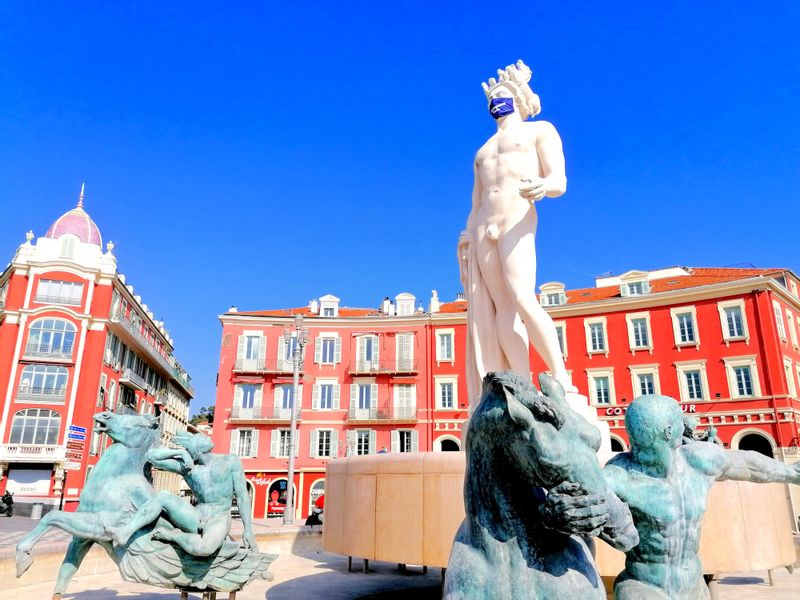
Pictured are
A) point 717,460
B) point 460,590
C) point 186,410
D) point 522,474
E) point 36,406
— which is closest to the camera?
point 522,474

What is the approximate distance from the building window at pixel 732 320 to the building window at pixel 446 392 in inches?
565

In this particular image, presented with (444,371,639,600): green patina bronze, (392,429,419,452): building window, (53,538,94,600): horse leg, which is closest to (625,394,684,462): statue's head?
(444,371,639,600): green patina bronze

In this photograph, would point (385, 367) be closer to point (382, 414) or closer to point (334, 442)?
point (382, 414)

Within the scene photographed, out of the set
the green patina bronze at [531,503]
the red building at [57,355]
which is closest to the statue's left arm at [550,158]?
the green patina bronze at [531,503]

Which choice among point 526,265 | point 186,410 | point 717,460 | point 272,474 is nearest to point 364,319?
point 272,474

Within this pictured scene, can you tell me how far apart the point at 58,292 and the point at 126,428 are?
117 feet

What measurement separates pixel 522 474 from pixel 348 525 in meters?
4.43

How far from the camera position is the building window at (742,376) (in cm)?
2738

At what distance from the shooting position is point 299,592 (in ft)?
20.6

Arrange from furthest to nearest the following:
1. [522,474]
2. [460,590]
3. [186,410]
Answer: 1. [186,410]
2. [460,590]
3. [522,474]

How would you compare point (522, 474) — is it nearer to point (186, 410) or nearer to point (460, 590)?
point (460, 590)

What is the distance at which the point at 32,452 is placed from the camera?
1213 inches

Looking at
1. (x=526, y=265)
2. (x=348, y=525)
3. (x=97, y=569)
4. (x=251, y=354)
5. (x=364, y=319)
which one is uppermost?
(x=364, y=319)

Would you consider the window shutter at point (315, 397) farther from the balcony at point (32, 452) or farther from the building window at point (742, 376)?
the building window at point (742, 376)
